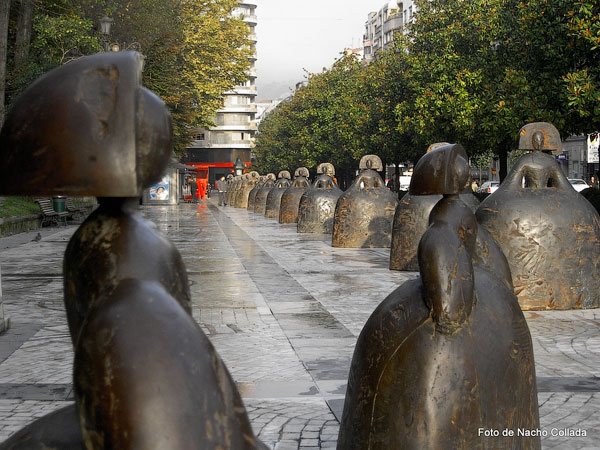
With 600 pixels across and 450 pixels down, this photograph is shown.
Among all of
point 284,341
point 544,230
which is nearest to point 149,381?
point 284,341

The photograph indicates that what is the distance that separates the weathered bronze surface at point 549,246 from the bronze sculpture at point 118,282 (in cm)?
865

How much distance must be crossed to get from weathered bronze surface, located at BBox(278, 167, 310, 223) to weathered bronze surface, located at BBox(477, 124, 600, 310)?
721 inches

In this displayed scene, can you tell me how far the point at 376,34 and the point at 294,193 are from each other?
3992 inches

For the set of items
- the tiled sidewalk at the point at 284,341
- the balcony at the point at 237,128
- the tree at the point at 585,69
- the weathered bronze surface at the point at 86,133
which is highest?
the balcony at the point at 237,128

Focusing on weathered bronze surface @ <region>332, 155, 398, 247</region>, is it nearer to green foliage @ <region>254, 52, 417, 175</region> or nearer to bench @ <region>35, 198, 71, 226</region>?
bench @ <region>35, 198, 71, 226</region>

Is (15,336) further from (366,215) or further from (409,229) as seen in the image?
(366,215)

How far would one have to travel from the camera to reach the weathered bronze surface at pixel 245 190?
46281mm

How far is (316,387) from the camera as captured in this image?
21.5 ft

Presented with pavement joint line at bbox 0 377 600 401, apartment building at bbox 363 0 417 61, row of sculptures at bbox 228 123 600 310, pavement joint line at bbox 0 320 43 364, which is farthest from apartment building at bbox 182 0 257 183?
pavement joint line at bbox 0 377 600 401

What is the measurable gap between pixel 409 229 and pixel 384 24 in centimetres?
10601

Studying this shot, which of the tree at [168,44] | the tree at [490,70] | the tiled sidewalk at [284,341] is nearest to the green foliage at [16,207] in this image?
the tree at [168,44]

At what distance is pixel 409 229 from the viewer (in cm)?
1428

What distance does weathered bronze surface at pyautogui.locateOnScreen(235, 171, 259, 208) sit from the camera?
152 feet

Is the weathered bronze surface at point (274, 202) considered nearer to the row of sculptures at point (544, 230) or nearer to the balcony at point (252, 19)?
the row of sculptures at point (544, 230)
